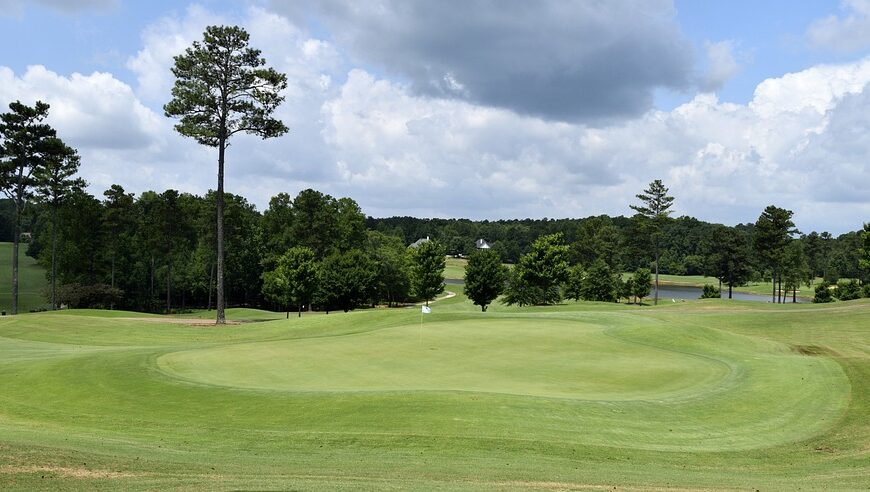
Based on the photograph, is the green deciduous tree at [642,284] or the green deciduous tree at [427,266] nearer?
the green deciduous tree at [427,266]

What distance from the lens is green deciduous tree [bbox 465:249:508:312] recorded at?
74375 mm

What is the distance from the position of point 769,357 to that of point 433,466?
23.1 m

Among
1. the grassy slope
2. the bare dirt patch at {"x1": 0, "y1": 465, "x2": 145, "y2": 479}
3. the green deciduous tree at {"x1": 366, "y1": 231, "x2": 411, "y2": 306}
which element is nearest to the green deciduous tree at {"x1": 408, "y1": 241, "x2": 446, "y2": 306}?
the green deciduous tree at {"x1": 366, "y1": 231, "x2": 411, "y2": 306}

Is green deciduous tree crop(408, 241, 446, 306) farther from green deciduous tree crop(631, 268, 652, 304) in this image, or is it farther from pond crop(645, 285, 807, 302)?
pond crop(645, 285, 807, 302)

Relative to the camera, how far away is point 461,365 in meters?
25.0

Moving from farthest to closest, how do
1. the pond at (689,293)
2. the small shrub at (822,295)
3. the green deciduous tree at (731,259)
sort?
the pond at (689,293) < the green deciduous tree at (731,259) < the small shrub at (822,295)

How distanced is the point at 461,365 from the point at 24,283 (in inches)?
4355

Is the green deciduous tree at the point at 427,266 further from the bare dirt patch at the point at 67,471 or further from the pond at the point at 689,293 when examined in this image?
the bare dirt patch at the point at 67,471

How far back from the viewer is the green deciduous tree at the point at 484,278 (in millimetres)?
74375

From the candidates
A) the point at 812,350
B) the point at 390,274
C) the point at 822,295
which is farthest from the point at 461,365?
the point at 822,295

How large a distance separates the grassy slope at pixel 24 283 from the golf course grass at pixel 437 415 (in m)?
66.2

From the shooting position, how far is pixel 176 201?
89562mm

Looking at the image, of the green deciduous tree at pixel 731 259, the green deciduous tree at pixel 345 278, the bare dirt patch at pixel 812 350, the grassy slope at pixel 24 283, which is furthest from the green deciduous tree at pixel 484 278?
the green deciduous tree at pixel 731 259

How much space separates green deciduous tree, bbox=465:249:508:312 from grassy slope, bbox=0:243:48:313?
5774cm
